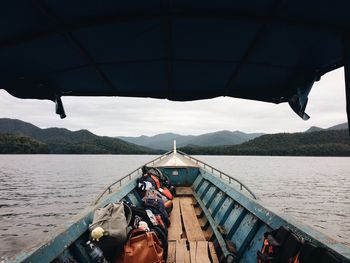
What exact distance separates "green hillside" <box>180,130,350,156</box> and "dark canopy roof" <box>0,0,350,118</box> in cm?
12852

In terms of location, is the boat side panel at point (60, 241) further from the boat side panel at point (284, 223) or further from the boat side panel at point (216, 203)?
the boat side panel at point (216, 203)

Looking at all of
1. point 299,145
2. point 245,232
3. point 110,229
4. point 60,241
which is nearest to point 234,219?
point 245,232

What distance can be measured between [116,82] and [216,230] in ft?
11.5

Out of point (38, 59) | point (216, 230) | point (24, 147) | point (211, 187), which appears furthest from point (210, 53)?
point (24, 147)

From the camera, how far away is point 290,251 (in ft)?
9.70

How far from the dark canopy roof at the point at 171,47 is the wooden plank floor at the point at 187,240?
2879 mm

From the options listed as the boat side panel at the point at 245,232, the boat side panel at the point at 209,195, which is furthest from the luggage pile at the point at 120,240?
the boat side panel at the point at 209,195

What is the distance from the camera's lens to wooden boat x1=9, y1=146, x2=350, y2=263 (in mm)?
3029

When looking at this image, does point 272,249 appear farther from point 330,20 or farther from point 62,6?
point 62,6

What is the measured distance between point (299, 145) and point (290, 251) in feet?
490

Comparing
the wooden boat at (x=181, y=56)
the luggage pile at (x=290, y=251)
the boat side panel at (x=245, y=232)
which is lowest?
the boat side panel at (x=245, y=232)

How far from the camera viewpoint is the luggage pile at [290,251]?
8.53ft

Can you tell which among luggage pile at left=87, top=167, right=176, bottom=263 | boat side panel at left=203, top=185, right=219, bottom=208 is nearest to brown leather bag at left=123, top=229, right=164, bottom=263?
luggage pile at left=87, top=167, right=176, bottom=263

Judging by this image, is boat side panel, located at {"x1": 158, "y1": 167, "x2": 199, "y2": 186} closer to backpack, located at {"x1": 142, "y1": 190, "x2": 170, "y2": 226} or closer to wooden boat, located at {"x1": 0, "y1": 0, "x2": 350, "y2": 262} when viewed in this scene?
backpack, located at {"x1": 142, "y1": 190, "x2": 170, "y2": 226}
